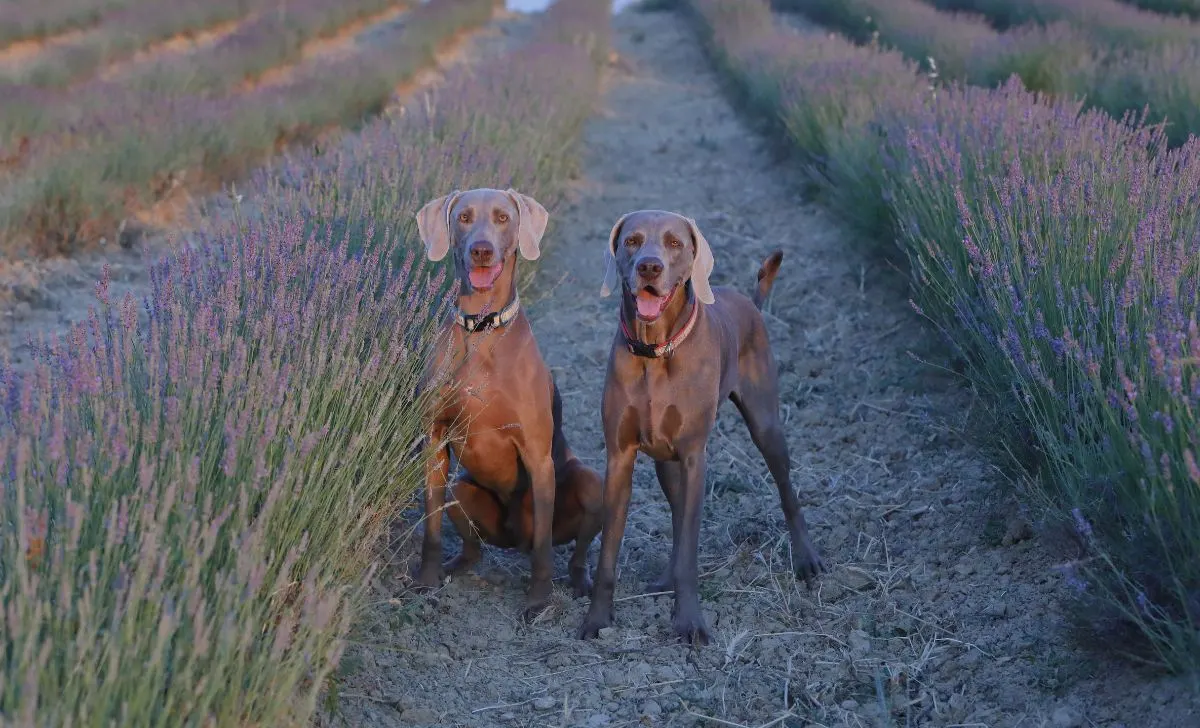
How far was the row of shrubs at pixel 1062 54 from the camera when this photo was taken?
22.6 ft

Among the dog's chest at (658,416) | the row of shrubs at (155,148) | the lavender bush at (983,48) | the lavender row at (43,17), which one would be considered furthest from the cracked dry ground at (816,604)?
the lavender row at (43,17)

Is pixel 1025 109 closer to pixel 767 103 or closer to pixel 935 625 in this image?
pixel 935 625

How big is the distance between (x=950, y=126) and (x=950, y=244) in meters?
1.31

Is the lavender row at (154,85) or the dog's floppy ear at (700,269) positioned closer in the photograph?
the dog's floppy ear at (700,269)

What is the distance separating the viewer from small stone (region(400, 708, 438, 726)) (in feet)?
9.61

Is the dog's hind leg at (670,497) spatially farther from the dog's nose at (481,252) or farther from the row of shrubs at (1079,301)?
the row of shrubs at (1079,301)

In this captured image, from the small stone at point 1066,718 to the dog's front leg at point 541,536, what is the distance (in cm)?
151

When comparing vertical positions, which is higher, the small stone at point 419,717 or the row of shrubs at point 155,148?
the row of shrubs at point 155,148

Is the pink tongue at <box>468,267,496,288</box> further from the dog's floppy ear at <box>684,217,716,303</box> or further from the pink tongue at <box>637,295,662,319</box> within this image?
the dog's floppy ear at <box>684,217,716,303</box>

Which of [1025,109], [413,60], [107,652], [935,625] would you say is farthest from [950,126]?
[413,60]

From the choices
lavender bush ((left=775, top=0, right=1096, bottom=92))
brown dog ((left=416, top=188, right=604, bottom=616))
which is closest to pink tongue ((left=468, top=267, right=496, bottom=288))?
brown dog ((left=416, top=188, right=604, bottom=616))

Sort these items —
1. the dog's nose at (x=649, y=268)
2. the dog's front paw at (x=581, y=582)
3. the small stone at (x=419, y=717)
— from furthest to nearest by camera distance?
1. the dog's front paw at (x=581, y=582)
2. the dog's nose at (x=649, y=268)
3. the small stone at (x=419, y=717)

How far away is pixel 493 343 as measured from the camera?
3.44 metres

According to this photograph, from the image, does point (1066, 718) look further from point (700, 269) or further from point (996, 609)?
point (700, 269)
